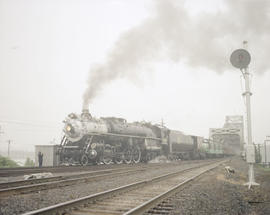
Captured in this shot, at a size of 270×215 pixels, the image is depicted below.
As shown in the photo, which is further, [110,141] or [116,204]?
[110,141]

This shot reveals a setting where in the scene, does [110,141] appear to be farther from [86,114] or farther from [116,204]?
[116,204]

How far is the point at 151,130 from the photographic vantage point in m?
28.3

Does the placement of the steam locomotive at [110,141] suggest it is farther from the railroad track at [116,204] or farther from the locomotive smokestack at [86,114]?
the railroad track at [116,204]

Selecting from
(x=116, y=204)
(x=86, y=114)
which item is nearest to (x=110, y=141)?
(x=86, y=114)

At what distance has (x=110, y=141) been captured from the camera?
819 inches

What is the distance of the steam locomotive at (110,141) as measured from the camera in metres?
18.3

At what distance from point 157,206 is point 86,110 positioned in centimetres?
1463

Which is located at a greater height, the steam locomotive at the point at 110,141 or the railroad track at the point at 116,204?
the steam locomotive at the point at 110,141

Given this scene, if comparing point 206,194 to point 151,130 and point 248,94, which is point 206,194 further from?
point 151,130

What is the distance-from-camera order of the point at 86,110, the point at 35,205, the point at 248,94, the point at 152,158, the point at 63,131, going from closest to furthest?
the point at 35,205
the point at 248,94
the point at 63,131
the point at 86,110
the point at 152,158

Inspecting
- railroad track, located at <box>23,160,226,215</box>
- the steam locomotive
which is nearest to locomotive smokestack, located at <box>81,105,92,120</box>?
the steam locomotive

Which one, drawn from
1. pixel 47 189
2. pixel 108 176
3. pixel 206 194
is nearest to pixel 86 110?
pixel 108 176

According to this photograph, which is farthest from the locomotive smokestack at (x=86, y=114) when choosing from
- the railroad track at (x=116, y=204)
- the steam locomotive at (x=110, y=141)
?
the railroad track at (x=116, y=204)

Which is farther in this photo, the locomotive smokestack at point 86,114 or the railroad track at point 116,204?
the locomotive smokestack at point 86,114
